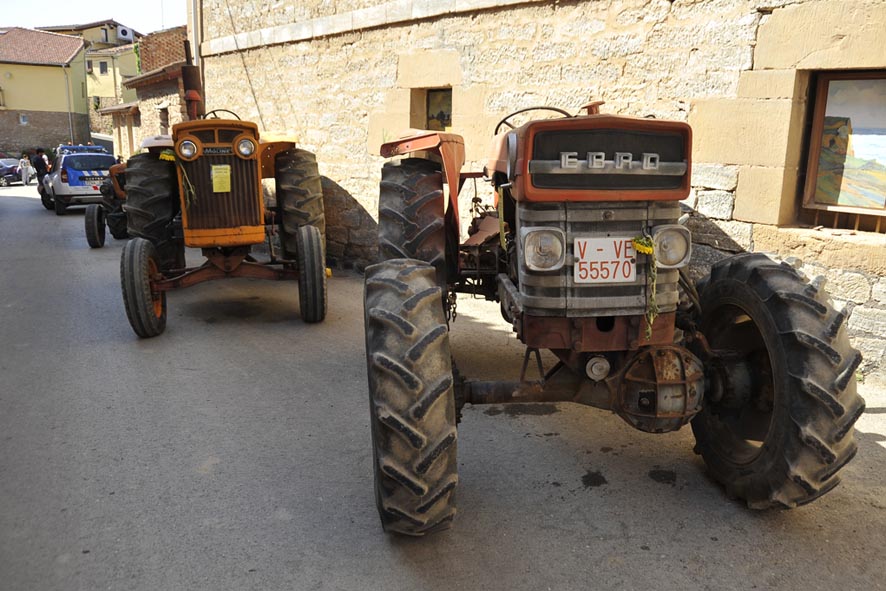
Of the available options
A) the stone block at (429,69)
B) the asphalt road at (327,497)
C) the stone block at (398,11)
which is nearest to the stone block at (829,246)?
the asphalt road at (327,497)

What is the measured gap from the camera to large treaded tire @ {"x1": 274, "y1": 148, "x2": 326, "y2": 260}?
22.8 ft

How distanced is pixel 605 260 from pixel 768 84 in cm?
306

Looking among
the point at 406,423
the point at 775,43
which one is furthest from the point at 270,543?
the point at 775,43

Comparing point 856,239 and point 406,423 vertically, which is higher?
point 856,239

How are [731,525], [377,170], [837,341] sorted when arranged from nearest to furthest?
1. [837,341]
2. [731,525]
3. [377,170]

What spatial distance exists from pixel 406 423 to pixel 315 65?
7721 mm

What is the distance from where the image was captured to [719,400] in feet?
9.96

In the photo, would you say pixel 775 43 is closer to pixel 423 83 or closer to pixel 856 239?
pixel 856 239

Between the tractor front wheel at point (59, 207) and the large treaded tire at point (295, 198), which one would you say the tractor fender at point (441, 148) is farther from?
the tractor front wheel at point (59, 207)

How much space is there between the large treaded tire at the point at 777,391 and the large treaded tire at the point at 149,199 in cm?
520

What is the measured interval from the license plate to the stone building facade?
2746 mm

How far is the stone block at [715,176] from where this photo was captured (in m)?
5.21

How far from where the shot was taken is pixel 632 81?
5762 millimetres

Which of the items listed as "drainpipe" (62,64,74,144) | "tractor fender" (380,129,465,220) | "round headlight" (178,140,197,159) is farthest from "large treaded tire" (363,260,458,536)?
"drainpipe" (62,64,74,144)
